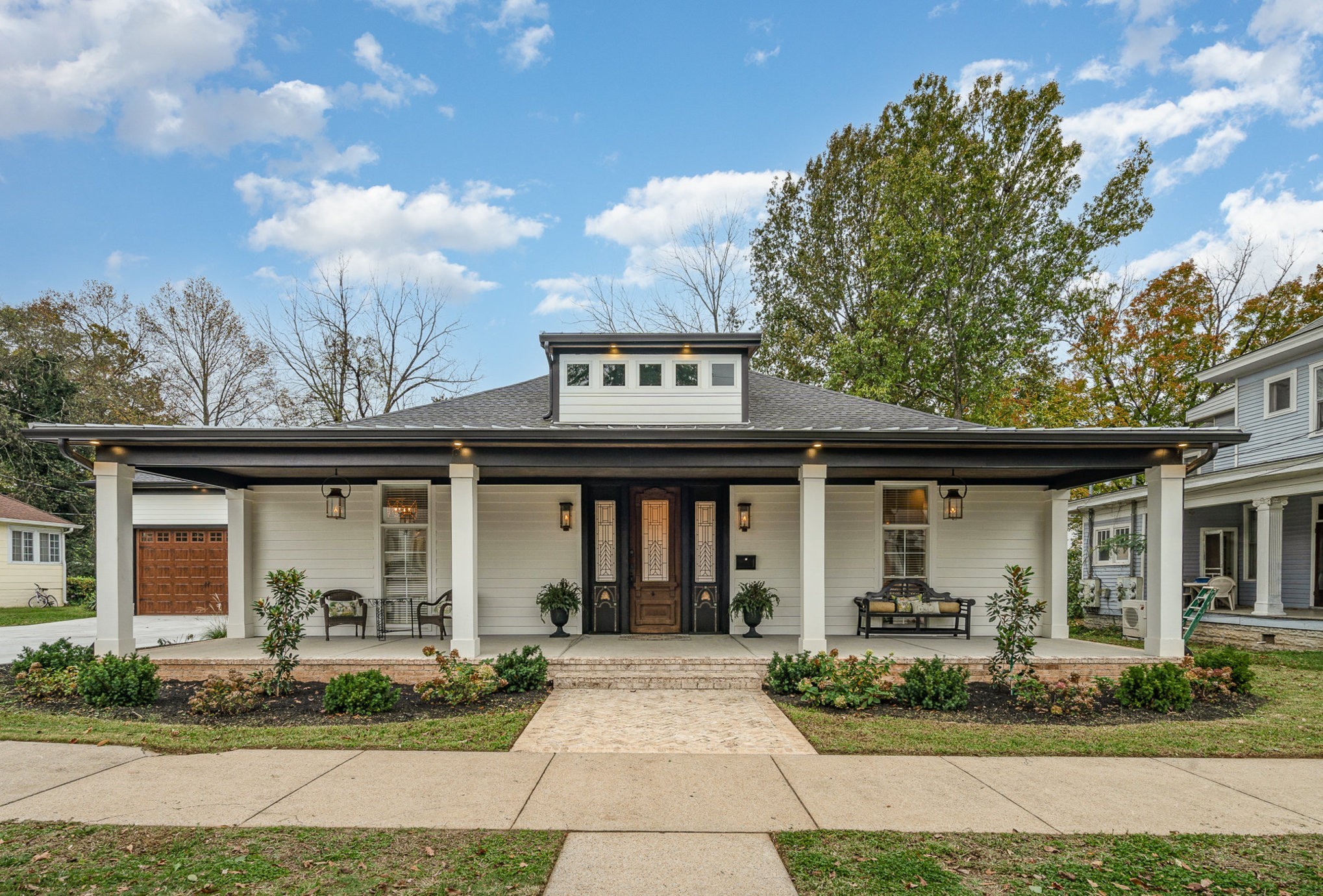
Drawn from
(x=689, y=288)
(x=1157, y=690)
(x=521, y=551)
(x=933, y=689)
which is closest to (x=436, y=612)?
(x=521, y=551)

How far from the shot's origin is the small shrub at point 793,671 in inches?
272

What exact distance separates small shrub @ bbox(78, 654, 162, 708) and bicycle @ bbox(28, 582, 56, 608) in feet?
53.2

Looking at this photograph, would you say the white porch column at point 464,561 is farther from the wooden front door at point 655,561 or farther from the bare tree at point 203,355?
the bare tree at point 203,355

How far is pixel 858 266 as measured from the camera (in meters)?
20.1

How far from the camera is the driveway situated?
10.5 metres

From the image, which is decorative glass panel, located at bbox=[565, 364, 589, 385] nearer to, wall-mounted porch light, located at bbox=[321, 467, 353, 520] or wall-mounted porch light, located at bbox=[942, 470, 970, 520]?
wall-mounted porch light, located at bbox=[321, 467, 353, 520]

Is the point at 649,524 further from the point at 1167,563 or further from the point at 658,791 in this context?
the point at 1167,563

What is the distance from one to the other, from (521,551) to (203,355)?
19.2m

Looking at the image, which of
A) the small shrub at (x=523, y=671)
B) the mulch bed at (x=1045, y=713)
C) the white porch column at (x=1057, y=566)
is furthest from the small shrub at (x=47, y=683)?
the white porch column at (x=1057, y=566)

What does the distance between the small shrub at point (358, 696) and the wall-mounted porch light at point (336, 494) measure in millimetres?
3423

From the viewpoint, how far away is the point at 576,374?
979 centimetres

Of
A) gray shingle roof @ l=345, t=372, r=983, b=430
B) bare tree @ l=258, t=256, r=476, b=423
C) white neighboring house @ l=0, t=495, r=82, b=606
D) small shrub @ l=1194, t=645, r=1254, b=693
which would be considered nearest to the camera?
small shrub @ l=1194, t=645, r=1254, b=693

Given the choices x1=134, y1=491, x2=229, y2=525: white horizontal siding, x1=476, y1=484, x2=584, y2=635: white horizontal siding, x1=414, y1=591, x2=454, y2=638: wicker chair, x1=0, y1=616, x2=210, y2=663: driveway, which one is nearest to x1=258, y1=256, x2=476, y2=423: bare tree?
x1=134, y1=491, x2=229, y2=525: white horizontal siding

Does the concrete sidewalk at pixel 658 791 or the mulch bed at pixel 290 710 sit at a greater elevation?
the concrete sidewalk at pixel 658 791
